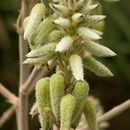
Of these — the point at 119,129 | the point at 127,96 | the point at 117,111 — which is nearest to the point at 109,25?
the point at 127,96

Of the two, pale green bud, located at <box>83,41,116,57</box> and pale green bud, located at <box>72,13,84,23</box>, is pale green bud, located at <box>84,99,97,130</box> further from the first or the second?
pale green bud, located at <box>72,13,84,23</box>

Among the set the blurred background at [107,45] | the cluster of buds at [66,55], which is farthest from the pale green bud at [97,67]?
the blurred background at [107,45]

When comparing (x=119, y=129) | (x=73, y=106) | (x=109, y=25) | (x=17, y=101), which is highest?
(x=73, y=106)

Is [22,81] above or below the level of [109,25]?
above

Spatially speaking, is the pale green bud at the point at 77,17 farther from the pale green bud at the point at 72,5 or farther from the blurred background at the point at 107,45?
the blurred background at the point at 107,45

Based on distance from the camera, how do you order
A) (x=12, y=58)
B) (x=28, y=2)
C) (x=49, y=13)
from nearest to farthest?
(x=49, y=13) → (x=28, y=2) → (x=12, y=58)

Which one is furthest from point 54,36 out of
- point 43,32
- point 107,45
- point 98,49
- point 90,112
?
point 107,45

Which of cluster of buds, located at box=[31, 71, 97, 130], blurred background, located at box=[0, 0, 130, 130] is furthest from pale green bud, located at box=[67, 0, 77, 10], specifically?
blurred background, located at box=[0, 0, 130, 130]

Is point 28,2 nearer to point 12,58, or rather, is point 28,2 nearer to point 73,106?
point 73,106
